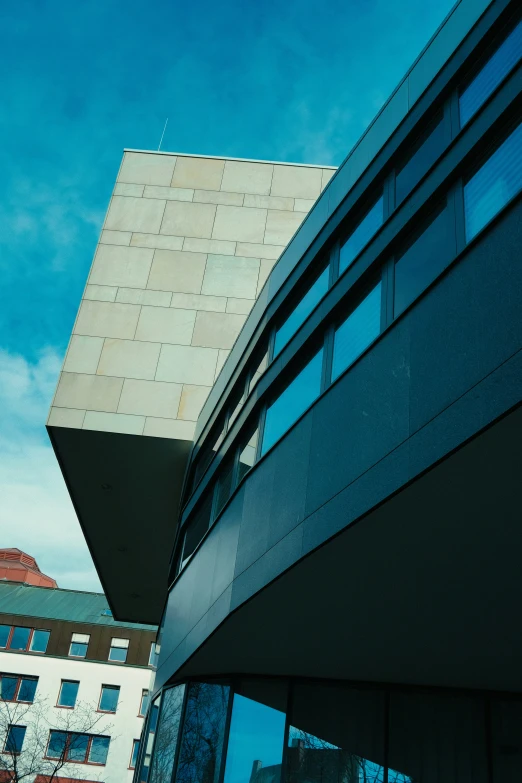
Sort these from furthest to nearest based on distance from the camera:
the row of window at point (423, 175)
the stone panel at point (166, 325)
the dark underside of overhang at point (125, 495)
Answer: the stone panel at point (166, 325) < the dark underside of overhang at point (125, 495) < the row of window at point (423, 175)

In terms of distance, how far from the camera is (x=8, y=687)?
5291 cm

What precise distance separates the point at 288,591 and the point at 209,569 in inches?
147

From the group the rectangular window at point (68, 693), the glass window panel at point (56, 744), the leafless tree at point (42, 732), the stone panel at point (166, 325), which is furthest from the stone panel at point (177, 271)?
the rectangular window at point (68, 693)

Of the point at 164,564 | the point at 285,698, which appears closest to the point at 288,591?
the point at 285,698

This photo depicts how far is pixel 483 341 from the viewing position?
5.94 m

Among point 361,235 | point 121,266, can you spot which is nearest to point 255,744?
point 361,235

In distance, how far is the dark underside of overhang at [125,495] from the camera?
17.3 m

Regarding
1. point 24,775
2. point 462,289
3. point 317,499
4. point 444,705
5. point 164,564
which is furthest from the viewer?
point 24,775

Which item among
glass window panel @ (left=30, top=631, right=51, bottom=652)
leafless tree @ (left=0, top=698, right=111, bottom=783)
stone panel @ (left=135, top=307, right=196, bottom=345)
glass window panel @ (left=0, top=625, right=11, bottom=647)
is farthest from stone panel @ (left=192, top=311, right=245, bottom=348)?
glass window panel @ (left=0, top=625, right=11, bottom=647)

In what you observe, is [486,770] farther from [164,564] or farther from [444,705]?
[164,564]

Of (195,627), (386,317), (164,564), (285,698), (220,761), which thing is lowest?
(220,761)

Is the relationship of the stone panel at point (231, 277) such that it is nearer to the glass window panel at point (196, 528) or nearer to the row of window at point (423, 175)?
the glass window panel at point (196, 528)

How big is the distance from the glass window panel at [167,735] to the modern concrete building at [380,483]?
0.11 metres

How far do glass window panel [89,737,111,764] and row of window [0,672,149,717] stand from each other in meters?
1.97
